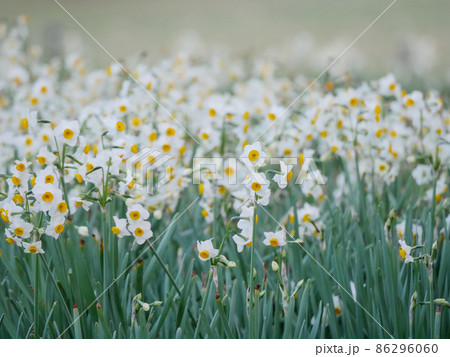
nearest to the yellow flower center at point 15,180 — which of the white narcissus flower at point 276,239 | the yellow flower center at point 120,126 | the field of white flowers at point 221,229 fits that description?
the field of white flowers at point 221,229

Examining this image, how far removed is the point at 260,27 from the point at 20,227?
3.32 meters

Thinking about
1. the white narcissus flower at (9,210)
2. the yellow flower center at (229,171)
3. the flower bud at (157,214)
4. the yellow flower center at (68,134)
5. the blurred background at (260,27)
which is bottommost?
the flower bud at (157,214)

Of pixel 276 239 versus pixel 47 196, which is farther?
pixel 276 239

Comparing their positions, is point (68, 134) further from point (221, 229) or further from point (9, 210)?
point (221, 229)

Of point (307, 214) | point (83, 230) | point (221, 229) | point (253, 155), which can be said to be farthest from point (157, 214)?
point (253, 155)

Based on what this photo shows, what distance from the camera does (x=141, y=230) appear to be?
1696 mm

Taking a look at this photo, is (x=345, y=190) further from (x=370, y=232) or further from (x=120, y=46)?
(x=120, y=46)

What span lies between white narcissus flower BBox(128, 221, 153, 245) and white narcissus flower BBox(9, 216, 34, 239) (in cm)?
29

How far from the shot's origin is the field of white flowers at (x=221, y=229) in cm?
167

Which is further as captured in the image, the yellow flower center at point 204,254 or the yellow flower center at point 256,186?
the yellow flower center at point 204,254

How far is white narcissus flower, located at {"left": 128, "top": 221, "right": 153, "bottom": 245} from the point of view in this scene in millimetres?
1682

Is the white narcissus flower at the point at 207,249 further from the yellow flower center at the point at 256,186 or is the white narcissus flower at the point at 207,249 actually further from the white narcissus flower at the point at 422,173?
the white narcissus flower at the point at 422,173

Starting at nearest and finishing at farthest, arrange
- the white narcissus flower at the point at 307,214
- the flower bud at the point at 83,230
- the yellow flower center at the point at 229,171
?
the flower bud at the point at 83,230 < the white narcissus flower at the point at 307,214 < the yellow flower center at the point at 229,171

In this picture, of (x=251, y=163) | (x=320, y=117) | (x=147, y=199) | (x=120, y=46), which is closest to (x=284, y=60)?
(x=120, y=46)
